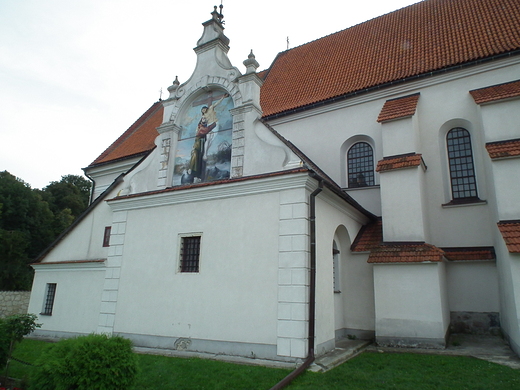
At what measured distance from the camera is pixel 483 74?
12258 mm

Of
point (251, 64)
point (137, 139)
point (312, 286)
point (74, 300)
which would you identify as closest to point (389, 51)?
point (251, 64)

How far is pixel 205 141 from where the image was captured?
11195 millimetres

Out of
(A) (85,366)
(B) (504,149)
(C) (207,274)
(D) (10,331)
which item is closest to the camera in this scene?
(A) (85,366)

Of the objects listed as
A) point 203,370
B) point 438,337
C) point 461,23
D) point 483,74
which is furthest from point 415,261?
point 461,23

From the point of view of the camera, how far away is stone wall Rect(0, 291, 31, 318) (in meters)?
19.3

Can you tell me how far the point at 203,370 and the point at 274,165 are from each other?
4.84 metres

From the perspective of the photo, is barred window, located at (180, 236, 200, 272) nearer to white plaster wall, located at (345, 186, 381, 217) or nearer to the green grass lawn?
the green grass lawn

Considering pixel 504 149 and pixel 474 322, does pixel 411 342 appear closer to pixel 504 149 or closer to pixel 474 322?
pixel 474 322

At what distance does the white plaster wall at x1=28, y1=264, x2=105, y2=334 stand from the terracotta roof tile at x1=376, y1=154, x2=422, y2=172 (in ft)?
29.2

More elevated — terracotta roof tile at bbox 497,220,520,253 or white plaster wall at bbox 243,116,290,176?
white plaster wall at bbox 243,116,290,176

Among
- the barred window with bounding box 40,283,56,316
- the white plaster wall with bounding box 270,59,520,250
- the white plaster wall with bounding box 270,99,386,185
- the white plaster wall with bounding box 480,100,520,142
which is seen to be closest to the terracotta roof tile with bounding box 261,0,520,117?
the white plaster wall with bounding box 270,59,520,250

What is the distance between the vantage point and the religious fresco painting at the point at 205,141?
10719mm

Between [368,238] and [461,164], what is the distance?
396 cm

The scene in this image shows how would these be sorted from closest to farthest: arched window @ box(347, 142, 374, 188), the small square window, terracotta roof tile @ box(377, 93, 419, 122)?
terracotta roof tile @ box(377, 93, 419, 122), the small square window, arched window @ box(347, 142, 374, 188)
